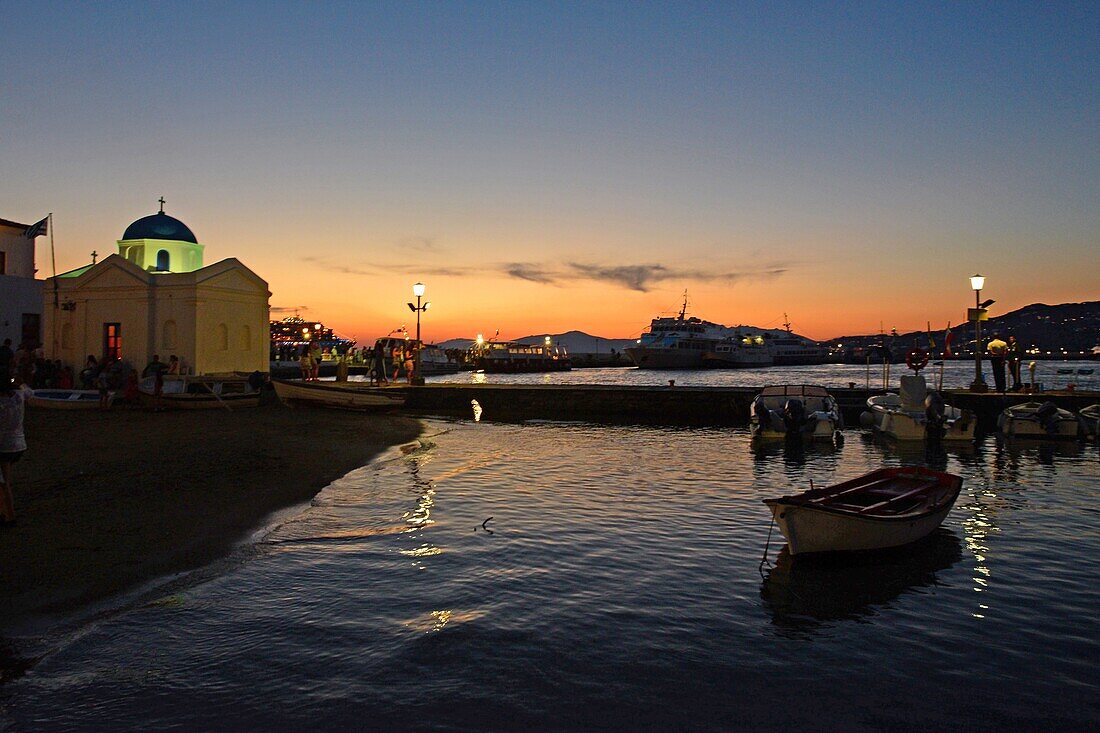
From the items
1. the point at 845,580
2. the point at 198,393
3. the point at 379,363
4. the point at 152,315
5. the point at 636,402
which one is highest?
the point at 152,315

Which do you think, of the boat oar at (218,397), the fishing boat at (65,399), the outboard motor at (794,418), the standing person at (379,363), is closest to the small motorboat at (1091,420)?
the outboard motor at (794,418)

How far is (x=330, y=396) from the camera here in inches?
1316

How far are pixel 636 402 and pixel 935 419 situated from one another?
50.7 feet

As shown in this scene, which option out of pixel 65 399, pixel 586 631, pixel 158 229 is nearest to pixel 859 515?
pixel 586 631

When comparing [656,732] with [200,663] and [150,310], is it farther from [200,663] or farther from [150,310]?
[150,310]

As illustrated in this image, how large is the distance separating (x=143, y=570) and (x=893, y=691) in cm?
902

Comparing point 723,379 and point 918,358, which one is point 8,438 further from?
point 723,379

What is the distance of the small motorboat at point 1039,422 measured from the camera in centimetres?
2934

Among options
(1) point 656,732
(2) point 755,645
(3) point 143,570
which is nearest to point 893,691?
(2) point 755,645

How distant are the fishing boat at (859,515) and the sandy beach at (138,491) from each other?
8602mm

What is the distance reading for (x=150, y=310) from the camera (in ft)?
116

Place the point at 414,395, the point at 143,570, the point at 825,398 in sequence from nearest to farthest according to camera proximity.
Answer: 1. the point at 143,570
2. the point at 825,398
3. the point at 414,395

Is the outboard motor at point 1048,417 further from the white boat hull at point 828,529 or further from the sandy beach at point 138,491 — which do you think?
the sandy beach at point 138,491

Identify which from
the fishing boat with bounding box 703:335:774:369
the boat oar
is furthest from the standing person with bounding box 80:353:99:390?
the fishing boat with bounding box 703:335:774:369
